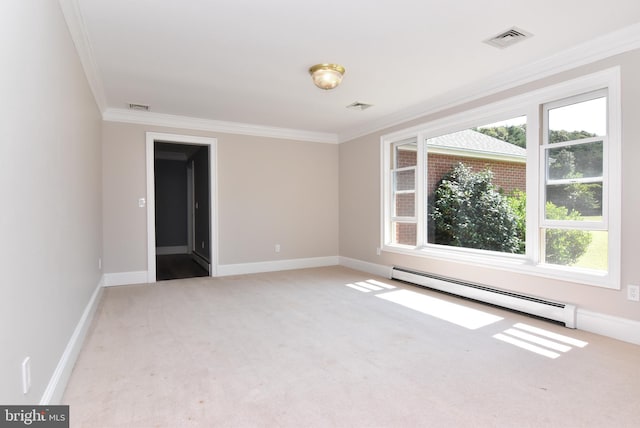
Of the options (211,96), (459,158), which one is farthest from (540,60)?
(211,96)

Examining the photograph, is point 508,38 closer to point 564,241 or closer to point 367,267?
point 564,241

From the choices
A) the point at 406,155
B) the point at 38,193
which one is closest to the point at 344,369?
the point at 38,193

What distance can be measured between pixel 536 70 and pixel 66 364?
4.51 m

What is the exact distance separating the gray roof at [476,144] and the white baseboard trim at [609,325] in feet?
5.34

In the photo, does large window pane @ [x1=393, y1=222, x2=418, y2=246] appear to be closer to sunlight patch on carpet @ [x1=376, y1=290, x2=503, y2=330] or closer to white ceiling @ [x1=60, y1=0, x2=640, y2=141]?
sunlight patch on carpet @ [x1=376, y1=290, x2=503, y2=330]

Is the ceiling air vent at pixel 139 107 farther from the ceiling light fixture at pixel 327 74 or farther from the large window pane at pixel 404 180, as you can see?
the large window pane at pixel 404 180

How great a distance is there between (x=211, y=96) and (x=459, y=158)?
10.6ft

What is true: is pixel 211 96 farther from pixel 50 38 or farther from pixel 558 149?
pixel 558 149

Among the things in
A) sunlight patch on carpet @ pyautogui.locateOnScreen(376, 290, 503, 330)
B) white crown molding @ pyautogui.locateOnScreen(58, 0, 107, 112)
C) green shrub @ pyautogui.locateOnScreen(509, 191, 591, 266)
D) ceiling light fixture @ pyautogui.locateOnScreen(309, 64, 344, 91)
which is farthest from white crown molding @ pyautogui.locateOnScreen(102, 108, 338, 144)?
green shrub @ pyautogui.locateOnScreen(509, 191, 591, 266)

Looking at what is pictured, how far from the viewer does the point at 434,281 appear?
179 inches

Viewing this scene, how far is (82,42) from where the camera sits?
2854mm

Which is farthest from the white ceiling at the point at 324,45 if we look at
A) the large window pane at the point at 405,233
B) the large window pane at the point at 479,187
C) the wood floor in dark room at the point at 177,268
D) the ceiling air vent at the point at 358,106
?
the wood floor in dark room at the point at 177,268

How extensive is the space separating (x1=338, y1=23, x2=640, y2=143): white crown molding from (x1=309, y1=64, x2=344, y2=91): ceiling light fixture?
1.56 m

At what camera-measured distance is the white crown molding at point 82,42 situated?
240 centimetres
